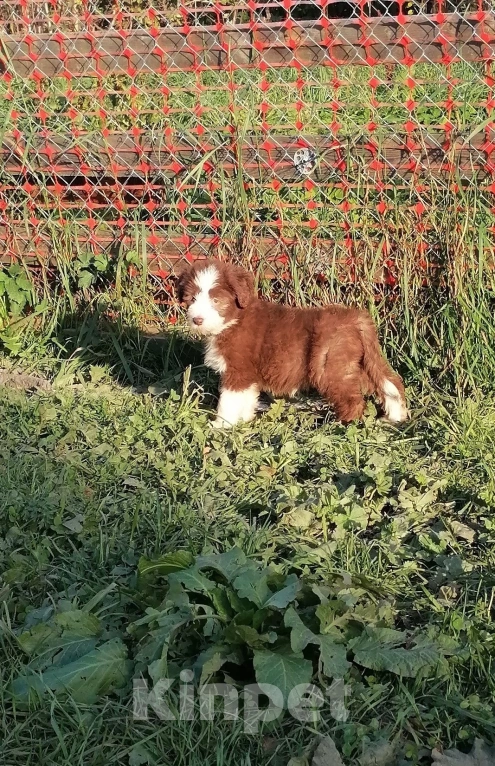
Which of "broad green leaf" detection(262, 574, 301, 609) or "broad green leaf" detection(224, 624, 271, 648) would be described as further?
"broad green leaf" detection(262, 574, 301, 609)

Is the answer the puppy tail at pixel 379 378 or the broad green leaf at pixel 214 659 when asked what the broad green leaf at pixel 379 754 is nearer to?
the broad green leaf at pixel 214 659

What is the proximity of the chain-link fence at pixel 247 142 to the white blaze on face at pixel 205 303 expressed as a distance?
739mm

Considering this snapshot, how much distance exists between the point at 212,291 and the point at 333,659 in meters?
2.67

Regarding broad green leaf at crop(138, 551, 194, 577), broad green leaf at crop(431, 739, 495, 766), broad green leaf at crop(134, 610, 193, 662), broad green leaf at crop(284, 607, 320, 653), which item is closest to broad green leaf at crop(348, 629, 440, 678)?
broad green leaf at crop(284, 607, 320, 653)

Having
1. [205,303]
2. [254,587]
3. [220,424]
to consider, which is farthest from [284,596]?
[205,303]

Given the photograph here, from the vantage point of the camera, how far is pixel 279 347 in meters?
5.30

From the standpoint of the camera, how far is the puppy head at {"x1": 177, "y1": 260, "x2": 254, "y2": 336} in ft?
17.0

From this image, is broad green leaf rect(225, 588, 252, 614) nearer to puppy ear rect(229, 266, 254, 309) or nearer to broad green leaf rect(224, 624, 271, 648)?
broad green leaf rect(224, 624, 271, 648)

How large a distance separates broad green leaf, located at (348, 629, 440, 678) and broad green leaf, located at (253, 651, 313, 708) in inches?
8.5

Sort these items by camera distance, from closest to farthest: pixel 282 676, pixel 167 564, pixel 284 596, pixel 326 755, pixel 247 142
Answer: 1. pixel 326 755
2. pixel 282 676
3. pixel 284 596
4. pixel 167 564
5. pixel 247 142

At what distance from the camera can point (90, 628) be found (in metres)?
3.24

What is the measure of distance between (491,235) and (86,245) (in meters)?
2.75

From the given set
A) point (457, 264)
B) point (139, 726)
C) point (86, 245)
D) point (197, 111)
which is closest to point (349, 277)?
point (457, 264)

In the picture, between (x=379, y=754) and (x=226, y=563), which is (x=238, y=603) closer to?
(x=226, y=563)
